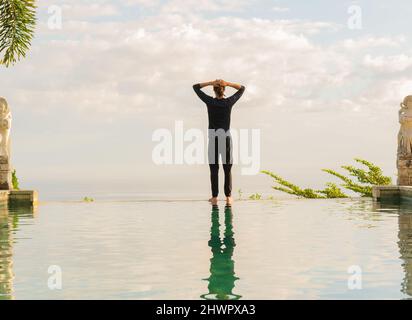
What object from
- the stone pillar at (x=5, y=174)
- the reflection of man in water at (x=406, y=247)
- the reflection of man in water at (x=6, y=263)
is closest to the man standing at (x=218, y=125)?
the reflection of man in water at (x=406, y=247)

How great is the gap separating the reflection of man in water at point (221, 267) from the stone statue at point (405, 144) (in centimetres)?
900

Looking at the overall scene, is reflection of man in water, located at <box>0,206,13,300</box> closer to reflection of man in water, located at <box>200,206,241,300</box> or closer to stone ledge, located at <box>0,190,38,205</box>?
reflection of man in water, located at <box>200,206,241,300</box>

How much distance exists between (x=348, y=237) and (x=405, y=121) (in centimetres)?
939

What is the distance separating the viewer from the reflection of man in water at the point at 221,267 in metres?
4.79

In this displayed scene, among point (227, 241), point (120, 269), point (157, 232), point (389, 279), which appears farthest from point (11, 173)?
point (389, 279)

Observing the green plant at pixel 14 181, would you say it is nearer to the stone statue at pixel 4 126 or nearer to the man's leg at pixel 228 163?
the stone statue at pixel 4 126

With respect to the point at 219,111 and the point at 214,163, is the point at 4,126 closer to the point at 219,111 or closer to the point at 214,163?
the point at 214,163

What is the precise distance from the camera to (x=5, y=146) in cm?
1605

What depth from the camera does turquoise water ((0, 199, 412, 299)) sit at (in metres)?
4.93

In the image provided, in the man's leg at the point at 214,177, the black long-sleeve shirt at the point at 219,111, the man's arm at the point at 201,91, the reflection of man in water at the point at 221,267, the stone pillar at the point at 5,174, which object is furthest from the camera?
the stone pillar at the point at 5,174

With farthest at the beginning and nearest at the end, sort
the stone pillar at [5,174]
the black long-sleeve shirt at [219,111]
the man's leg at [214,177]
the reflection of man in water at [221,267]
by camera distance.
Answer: the stone pillar at [5,174]
the man's leg at [214,177]
the black long-sleeve shirt at [219,111]
the reflection of man in water at [221,267]

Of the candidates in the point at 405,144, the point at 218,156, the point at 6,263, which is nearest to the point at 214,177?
the point at 218,156

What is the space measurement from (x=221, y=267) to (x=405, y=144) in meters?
12.2
